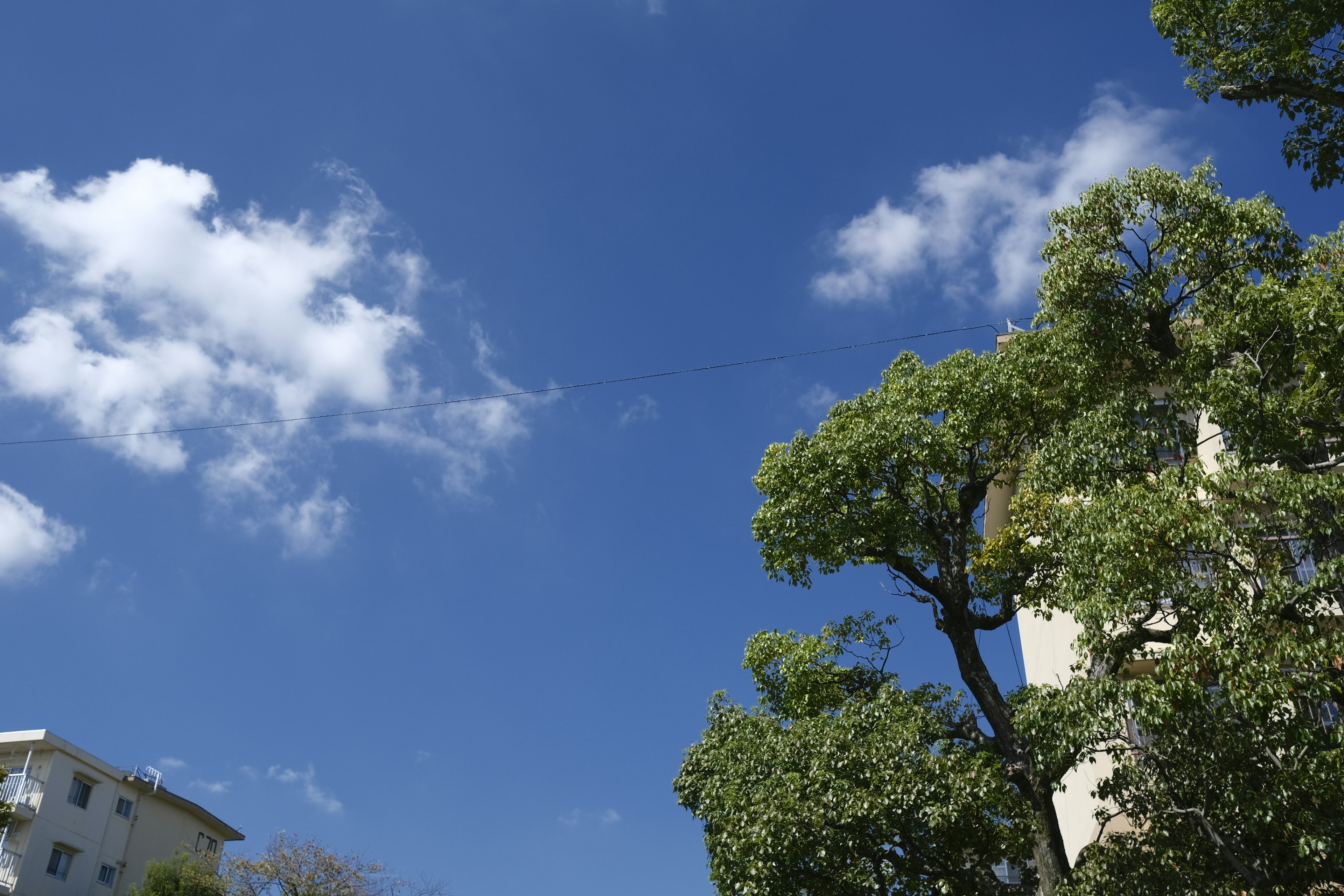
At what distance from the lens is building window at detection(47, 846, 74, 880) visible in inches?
1253

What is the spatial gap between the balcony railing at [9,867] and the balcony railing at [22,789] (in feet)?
4.48

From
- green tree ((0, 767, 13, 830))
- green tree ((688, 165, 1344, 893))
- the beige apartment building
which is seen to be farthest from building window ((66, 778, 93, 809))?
the beige apartment building

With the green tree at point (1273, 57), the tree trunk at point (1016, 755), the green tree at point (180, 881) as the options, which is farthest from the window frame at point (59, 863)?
the green tree at point (1273, 57)

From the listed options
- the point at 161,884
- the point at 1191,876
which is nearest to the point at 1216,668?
the point at 1191,876

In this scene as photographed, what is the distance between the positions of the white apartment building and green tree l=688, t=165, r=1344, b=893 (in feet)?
91.2

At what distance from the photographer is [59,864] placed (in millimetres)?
32250

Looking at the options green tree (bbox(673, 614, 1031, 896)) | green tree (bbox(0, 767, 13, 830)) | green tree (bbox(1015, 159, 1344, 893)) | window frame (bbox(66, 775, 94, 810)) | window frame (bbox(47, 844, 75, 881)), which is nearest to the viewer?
green tree (bbox(1015, 159, 1344, 893))

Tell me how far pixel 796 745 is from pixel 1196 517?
561 centimetres

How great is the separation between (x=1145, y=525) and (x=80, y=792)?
36858 mm

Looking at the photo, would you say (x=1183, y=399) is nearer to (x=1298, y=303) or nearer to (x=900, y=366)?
(x=1298, y=303)

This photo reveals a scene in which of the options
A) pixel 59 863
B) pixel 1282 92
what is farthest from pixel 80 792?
pixel 1282 92

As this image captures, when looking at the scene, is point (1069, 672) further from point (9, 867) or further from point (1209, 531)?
point (9, 867)

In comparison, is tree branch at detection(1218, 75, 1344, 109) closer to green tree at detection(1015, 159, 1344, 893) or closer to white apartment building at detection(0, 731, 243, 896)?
green tree at detection(1015, 159, 1344, 893)

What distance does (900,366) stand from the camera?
15812mm
